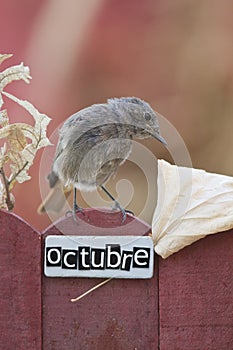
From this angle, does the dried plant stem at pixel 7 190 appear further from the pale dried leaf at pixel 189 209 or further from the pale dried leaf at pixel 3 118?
the pale dried leaf at pixel 189 209

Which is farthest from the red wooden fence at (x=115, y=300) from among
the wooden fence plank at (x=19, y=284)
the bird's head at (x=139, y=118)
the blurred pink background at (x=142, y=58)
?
the blurred pink background at (x=142, y=58)

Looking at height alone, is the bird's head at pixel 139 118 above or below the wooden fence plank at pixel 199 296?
above

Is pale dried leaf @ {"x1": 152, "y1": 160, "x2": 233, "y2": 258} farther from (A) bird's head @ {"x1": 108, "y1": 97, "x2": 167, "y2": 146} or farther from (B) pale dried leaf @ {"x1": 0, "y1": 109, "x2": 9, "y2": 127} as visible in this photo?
(B) pale dried leaf @ {"x1": 0, "y1": 109, "x2": 9, "y2": 127}

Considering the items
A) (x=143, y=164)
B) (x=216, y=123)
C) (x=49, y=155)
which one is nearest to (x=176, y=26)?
(x=216, y=123)

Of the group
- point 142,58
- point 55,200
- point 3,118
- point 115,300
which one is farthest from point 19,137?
point 142,58

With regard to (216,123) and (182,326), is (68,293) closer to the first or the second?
(182,326)
